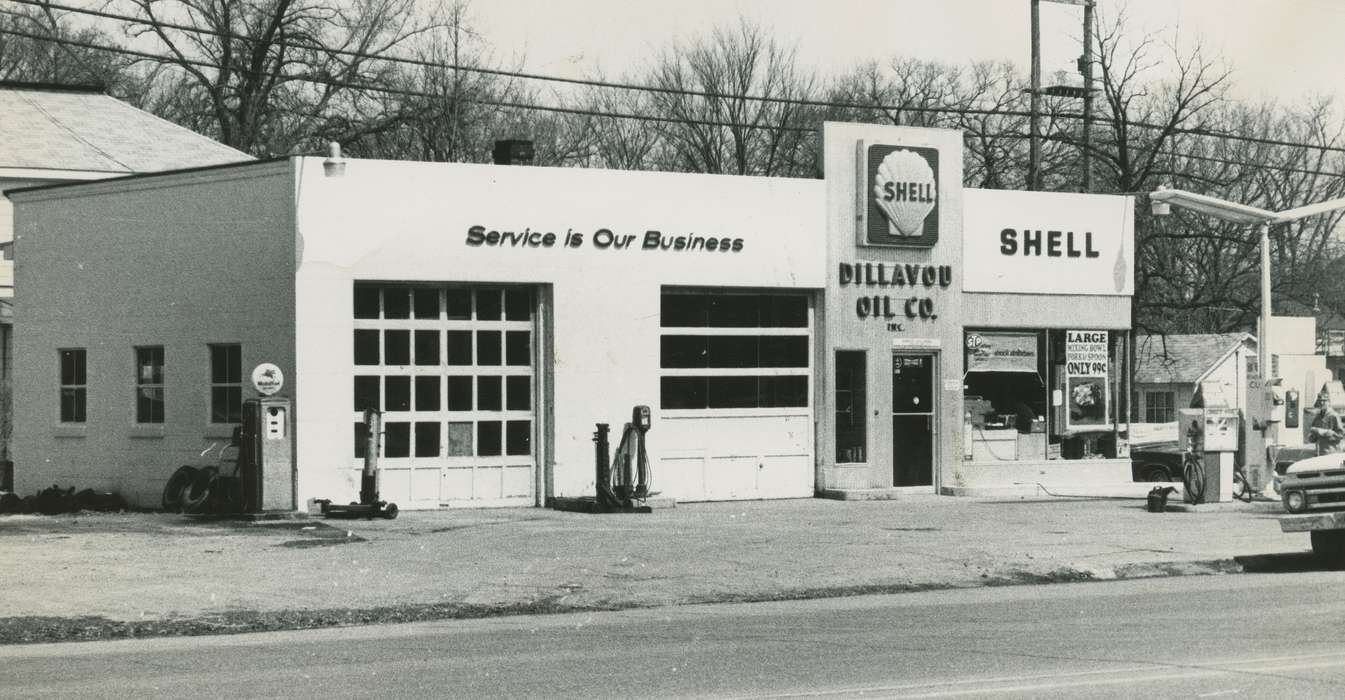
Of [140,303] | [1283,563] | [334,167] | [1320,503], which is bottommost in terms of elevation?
[1283,563]

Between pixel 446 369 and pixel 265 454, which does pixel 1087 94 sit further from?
pixel 265 454

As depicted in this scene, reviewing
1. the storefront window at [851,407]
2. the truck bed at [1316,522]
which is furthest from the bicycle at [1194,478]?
the truck bed at [1316,522]

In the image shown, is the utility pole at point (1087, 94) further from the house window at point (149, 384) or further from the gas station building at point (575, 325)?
the house window at point (149, 384)

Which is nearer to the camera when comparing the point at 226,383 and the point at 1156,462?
the point at 226,383

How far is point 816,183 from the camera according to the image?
1000 inches

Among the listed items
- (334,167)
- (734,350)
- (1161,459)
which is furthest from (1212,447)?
(334,167)

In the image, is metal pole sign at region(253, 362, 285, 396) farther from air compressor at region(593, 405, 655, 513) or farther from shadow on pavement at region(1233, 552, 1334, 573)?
shadow on pavement at region(1233, 552, 1334, 573)

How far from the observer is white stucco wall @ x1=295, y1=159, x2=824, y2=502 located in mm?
21906

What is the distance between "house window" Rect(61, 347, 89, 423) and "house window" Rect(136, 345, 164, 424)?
52.0 inches

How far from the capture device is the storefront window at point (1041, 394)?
2694 cm

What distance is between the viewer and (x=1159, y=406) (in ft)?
193

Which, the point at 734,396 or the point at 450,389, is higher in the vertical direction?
the point at 450,389

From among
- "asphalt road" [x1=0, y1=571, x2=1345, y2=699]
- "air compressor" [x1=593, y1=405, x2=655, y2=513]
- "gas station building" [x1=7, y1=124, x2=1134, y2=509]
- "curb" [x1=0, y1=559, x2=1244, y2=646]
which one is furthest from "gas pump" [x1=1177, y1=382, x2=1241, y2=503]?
"asphalt road" [x1=0, y1=571, x2=1345, y2=699]

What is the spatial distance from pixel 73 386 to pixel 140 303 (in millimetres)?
2257
